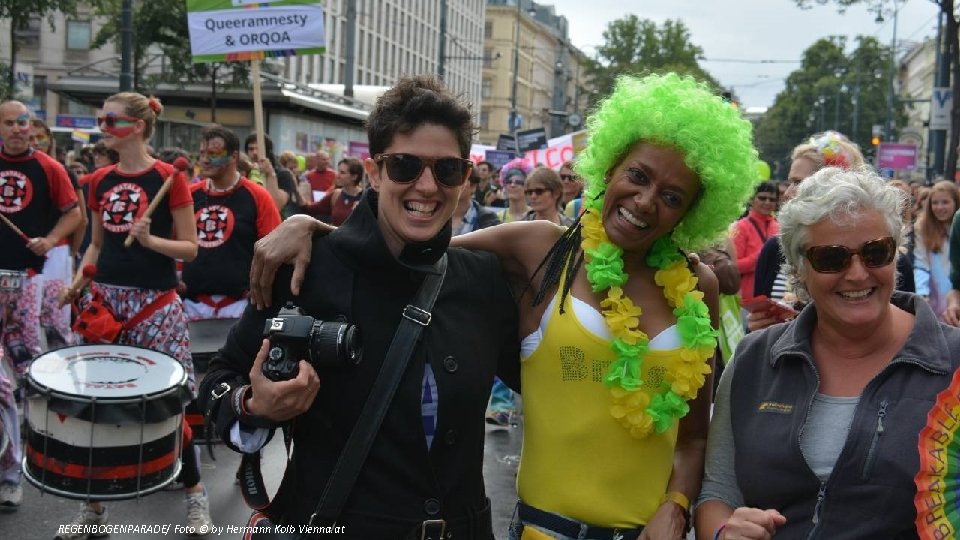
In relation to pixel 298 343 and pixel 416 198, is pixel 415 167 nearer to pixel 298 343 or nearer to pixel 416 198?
pixel 416 198

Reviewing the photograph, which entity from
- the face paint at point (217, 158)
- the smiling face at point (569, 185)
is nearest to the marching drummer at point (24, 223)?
the face paint at point (217, 158)

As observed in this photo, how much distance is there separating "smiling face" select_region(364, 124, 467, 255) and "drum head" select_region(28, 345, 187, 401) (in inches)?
79.2

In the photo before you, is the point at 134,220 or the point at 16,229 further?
the point at 16,229

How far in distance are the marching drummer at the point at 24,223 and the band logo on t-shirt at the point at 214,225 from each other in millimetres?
762

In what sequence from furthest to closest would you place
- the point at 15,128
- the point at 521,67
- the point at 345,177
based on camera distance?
the point at 521,67, the point at 345,177, the point at 15,128

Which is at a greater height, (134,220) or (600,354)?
(134,220)

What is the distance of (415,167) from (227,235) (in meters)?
4.19

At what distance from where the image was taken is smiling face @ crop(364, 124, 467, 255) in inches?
108

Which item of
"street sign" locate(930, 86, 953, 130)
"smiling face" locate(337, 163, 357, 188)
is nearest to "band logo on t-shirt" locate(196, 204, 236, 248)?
"smiling face" locate(337, 163, 357, 188)

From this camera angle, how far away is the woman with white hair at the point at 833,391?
2.50 metres

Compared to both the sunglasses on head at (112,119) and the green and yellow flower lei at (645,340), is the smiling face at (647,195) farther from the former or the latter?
the sunglasses on head at (112,119)

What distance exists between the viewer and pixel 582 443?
9.57 feet

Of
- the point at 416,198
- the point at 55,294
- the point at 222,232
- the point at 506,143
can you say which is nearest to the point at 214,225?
the point at 222,232

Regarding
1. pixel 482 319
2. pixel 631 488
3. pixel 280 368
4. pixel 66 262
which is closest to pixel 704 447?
pixel 631 488
